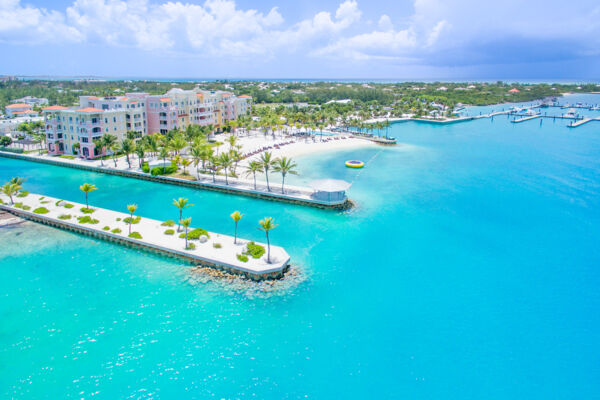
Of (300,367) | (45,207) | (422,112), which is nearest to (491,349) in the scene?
(300,367)

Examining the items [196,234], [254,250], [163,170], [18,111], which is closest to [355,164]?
[163,170]

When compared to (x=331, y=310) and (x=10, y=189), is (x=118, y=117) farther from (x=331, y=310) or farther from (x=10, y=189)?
(x=331, y=310)

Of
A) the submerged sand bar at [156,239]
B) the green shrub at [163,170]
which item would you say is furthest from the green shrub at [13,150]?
the green shrub at [163,170]

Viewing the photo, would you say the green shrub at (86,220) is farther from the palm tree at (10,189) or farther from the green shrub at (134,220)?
the palm tree at (10,189)

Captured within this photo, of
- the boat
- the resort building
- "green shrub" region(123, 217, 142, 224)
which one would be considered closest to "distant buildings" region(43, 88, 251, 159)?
"green shrub" region(123, 217, 142, 224)

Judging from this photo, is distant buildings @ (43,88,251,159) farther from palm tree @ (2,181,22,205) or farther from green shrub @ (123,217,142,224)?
green shrub @ (123,217,142,224)
